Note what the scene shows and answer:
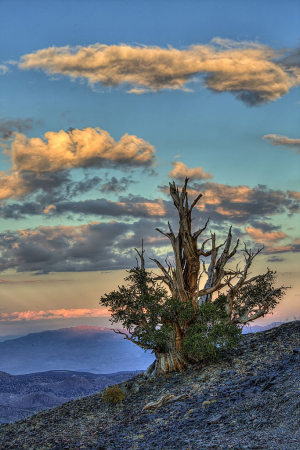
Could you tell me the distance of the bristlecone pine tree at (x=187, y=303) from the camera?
24250 mm

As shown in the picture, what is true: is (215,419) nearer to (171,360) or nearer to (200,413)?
(200,413)

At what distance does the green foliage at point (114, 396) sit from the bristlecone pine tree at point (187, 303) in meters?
3.24

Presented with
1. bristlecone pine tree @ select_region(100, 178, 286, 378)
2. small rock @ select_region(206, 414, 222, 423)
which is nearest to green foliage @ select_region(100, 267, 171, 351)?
bristlecone pine tree @ select_region(100, 178, 286, 378)

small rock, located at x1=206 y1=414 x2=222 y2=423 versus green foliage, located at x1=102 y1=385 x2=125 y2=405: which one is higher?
green foliage, located at x1=102 y1=385 x2=125 y2=405

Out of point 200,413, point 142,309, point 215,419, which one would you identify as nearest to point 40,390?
point 142,309

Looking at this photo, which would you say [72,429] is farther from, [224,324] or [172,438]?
[224,324]

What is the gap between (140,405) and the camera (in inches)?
804

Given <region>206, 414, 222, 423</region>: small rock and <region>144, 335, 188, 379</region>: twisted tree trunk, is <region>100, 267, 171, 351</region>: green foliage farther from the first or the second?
<region>206, 414, 222, 423</region>: small rock

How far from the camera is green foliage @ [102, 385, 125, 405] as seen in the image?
22125 mm

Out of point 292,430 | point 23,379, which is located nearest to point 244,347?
point 292,430

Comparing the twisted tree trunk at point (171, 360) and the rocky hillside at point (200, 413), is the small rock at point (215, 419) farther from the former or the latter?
the twisted tree trunk at point (171, 360)

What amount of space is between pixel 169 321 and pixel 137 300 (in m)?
2.38

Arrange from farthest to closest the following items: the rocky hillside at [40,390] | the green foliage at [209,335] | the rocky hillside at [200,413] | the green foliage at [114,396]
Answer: the rocky hillside at [40,390] → the green foliage at [209,335] → the green foliage at [114,396] → the rocky hillside at [200,413]

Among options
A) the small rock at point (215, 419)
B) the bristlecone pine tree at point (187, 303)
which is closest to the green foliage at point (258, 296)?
the bristlecone pine tree at point (187, 303)
